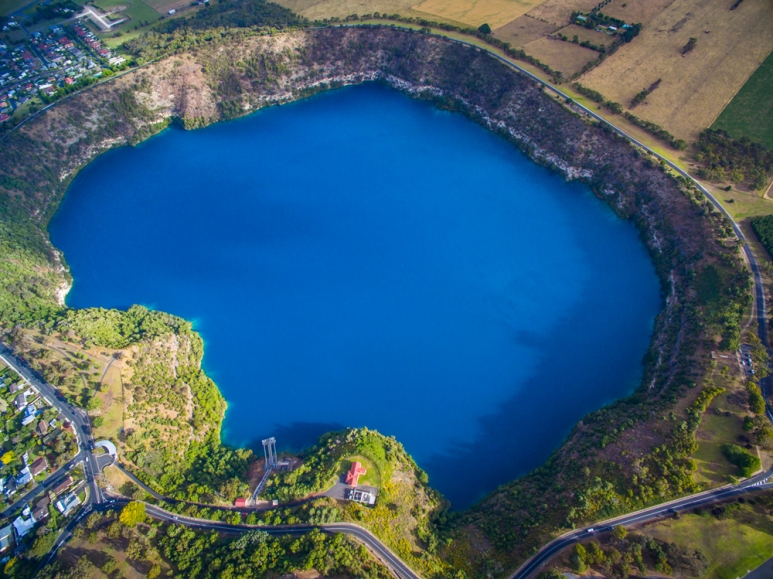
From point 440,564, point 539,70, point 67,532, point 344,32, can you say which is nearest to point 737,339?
point 440,564

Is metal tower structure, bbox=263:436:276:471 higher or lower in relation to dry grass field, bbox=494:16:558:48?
lower

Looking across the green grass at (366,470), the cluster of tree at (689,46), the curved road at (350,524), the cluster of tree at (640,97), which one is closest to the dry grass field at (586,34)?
the cluster of tree at (689,46)

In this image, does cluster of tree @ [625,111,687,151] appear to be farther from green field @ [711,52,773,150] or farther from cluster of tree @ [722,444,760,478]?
cluster of tree @ [722,444,760,478]

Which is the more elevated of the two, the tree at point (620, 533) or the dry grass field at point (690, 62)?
the dry grass field at point (690, 62)

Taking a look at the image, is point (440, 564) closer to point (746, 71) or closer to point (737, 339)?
point (737, 339)

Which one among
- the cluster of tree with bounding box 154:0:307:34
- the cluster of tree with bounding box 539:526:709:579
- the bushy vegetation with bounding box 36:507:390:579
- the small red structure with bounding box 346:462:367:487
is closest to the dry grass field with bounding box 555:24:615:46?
the cluster of tree with bounding box 154:0:307:34

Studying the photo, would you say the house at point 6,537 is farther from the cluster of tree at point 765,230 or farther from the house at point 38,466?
the cluster of tree at point 765,230
